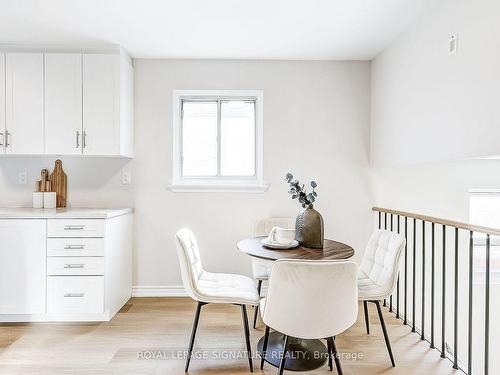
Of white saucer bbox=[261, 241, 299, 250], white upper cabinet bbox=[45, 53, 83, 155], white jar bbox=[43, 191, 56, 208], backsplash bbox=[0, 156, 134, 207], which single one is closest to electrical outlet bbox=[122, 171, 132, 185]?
backsplash bbox=[0, 156, 134, 207]

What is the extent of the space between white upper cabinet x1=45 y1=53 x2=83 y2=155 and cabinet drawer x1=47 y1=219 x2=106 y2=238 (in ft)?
2.17

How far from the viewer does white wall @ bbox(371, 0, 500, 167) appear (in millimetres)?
1868

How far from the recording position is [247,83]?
3643 mm

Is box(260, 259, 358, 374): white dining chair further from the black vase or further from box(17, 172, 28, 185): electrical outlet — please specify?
box(17, 172, 28, 185): electrical outlet

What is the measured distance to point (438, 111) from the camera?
2.40m

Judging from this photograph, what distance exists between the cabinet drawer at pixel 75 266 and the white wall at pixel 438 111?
2615mm

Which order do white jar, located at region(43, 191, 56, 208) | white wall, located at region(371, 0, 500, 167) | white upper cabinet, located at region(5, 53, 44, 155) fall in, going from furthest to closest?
white jar, located at region(43, 191, 56, 208), white upper cabinet, located at region(5, 53, 44, 155), white wall, located at region(371, 0, 500, 167)

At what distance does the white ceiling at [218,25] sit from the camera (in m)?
2.52

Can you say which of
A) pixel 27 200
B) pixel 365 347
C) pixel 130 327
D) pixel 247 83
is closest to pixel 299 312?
pixel 365 347

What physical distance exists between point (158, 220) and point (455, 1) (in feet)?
9.74

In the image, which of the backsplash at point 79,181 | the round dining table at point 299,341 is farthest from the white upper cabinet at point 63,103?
the round dining table at point 299,341

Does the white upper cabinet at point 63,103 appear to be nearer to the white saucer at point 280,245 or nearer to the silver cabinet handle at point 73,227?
the silver cabinet handle at point 73,227

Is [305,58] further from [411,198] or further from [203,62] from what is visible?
[411,198]

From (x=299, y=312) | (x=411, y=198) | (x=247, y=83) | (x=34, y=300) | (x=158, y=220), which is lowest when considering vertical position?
(x=34, y=300)
